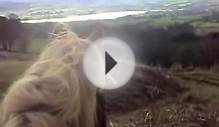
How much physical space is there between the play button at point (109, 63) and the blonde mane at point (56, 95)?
6cm

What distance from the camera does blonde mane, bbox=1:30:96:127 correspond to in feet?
4.22

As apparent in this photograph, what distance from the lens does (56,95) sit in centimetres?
134

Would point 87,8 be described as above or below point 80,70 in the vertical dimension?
above

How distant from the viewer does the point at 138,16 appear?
2115mm

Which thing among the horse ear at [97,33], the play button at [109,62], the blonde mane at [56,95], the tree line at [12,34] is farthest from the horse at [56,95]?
the tree line at [12,34]

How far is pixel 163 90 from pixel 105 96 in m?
0.33

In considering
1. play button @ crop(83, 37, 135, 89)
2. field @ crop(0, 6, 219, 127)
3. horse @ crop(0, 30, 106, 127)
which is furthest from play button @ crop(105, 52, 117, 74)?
horse @ crop(0, 30, 106, 127)

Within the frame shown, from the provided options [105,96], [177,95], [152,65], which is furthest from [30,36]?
[177,95]

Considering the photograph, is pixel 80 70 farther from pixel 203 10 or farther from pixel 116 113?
pixel 203 10

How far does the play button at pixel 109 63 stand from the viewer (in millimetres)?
1548

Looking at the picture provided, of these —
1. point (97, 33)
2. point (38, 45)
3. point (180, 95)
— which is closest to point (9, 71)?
point (38, 45)

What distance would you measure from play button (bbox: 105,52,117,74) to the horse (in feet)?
1.05

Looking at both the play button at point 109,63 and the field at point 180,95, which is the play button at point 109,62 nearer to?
the play button at point 109,63

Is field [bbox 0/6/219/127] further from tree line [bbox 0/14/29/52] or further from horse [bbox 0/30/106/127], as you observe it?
horse [bbox 0/30/106/127]
